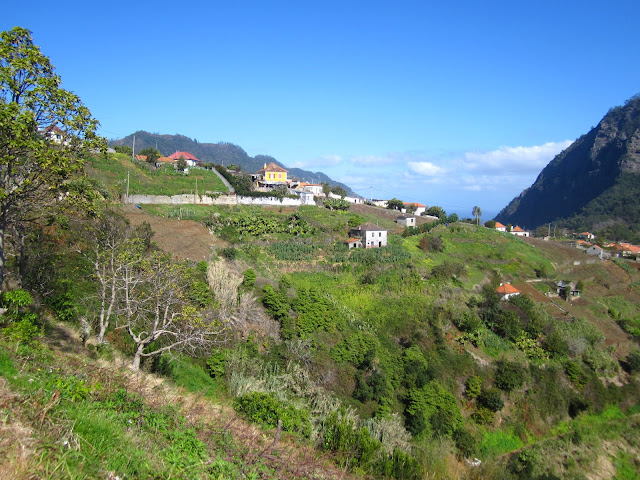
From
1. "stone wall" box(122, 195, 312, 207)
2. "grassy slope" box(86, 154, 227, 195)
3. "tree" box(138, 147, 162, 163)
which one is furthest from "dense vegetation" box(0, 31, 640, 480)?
"tree" box(138, 147, 162, 163)

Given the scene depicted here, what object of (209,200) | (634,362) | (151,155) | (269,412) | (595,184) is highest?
(595,184)

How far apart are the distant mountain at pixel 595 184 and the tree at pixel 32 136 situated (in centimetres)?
10007

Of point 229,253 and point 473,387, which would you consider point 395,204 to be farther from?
point 473,387

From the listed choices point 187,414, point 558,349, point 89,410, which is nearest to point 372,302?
point 558,349

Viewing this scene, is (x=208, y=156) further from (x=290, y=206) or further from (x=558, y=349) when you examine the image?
(x=558, y=349)

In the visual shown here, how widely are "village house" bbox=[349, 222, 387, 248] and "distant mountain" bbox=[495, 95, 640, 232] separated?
7455cm

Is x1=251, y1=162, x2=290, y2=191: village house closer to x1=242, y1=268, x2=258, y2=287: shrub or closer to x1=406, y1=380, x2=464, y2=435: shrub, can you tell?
x1=242, y1=268, x2=258, y2=287: shrub

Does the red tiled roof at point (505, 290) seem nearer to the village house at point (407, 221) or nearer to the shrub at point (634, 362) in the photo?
the shrub at point (634, 362)

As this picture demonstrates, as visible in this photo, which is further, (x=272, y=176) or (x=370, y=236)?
(x=272, y=176)

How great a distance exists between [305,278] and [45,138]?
19.1 metres

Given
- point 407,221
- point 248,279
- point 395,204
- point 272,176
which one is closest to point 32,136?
point 248,279

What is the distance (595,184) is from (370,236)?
353 ft

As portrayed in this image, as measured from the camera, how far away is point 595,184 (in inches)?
4441

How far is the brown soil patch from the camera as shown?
24703 millimetres
